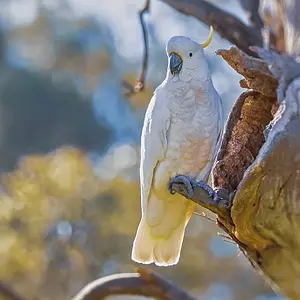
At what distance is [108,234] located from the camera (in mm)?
3225

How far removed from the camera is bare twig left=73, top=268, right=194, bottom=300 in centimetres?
202

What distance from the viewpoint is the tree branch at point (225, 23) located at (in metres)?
2.41

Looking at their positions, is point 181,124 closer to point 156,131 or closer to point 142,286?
point 156,131

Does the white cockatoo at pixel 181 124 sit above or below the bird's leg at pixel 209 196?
above

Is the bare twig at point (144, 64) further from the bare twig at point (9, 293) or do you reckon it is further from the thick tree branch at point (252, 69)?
the thick tree branch at point (252, 69)

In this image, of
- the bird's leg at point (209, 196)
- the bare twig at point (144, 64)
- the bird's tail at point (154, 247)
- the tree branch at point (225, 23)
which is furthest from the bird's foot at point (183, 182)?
the tree branch at point (225, 23)

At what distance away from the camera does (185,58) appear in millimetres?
1567

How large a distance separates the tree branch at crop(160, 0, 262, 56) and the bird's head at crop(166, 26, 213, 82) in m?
0.83

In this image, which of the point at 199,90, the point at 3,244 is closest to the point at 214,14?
the point at 199,90

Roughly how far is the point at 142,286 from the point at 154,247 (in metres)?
0.39

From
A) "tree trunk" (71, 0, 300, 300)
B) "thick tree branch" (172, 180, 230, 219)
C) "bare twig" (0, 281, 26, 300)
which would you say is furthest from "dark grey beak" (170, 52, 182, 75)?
"bare twig" (0, 281, 26, 300)

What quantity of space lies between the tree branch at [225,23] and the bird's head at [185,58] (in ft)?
2.71

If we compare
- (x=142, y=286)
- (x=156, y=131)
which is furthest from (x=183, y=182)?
(x=142, y=286)

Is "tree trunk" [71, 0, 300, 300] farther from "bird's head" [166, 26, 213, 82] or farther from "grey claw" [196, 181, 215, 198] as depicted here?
"bird's head" [166, 26, 213, 82]
